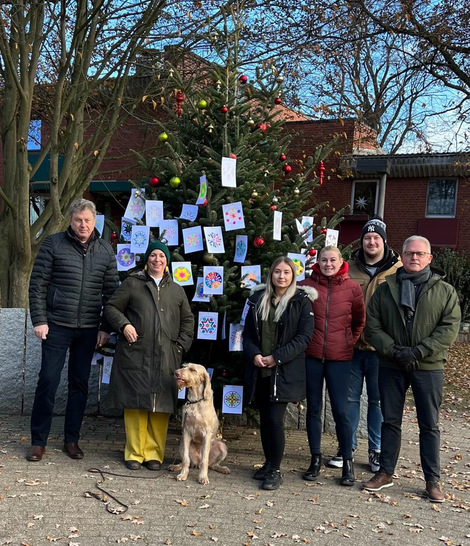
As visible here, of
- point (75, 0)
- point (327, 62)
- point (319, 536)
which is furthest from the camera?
point (327, 62)

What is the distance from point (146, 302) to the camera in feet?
18.3

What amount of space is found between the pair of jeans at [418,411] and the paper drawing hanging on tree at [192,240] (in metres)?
2.14

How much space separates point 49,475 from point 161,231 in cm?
255

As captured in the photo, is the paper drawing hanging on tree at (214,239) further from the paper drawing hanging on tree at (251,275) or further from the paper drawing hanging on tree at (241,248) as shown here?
the paper drawing hanging on tree at (251,275)

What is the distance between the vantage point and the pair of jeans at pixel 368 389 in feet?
19.5

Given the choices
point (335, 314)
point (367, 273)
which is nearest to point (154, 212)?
point (335, 314)

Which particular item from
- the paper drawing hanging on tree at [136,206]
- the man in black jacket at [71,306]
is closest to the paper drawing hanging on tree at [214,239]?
the paper drawing hanging on tree at [136,206]

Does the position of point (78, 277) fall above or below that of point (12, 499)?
above

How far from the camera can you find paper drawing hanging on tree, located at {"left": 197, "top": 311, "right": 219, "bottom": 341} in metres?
5.96

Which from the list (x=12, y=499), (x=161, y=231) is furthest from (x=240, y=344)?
(x=12, y=499)

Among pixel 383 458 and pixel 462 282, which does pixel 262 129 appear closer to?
pixel 383 458

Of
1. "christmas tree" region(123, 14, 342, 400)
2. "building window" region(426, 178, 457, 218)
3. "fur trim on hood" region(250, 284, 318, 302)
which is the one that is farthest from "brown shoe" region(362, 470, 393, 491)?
"building window" region(426, 178, 457, 218)

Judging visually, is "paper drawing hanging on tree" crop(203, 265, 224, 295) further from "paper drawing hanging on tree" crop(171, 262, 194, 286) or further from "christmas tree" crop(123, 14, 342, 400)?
"paper drawing hanging on tree" crop(171, 262, 194, 286)

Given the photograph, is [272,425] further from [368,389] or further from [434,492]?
[434,492]
